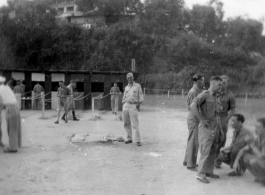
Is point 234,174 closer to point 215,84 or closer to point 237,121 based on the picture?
point 237,121

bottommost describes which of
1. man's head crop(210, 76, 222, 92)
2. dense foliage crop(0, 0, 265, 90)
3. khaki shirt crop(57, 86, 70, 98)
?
khaki shirt crop(57, 86, 70, 98)

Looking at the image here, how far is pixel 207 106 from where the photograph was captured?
217 inches

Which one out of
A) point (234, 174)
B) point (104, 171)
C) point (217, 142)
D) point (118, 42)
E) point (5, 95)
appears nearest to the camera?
point (217, 142)

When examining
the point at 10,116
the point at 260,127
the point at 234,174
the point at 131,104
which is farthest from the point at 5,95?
the point at 260,127

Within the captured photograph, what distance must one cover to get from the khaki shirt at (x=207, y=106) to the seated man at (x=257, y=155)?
732 mm

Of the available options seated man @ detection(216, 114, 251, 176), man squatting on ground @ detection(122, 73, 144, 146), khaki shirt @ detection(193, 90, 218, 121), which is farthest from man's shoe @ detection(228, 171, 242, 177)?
man squatting on ground @ detection(122, 73, 144, 146)

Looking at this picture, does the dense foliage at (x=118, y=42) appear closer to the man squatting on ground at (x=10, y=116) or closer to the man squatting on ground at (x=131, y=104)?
the man squatting on ground at (x=131, y=104)

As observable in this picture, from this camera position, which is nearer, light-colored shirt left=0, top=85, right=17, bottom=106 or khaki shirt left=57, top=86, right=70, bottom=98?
light-colored shirt left=0, top=85, right=17, bottom=106

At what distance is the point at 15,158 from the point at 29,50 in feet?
129

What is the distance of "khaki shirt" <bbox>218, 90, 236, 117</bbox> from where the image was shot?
636cm

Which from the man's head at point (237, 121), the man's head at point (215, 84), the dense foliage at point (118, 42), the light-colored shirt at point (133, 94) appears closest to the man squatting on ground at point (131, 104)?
the light-colored shirt at point (133, 94)

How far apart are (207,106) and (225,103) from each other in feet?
3.33

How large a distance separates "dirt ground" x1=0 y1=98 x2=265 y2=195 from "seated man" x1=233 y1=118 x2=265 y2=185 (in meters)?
0.19

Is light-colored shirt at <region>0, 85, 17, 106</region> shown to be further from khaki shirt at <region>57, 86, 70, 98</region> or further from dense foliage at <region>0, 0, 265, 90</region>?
dense foliage at <region>0, 0, 265, 90</region>
